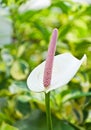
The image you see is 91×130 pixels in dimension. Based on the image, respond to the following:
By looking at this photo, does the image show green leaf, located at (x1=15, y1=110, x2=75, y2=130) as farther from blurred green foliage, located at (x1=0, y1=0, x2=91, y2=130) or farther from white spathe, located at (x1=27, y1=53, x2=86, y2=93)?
white spathe, located at (x1=27, y1=53, x2=86, y2=93)

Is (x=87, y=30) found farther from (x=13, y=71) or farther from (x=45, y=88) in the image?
(x=45, y=88)

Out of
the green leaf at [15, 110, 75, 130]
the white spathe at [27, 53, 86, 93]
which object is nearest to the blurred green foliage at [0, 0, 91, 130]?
the green leaf at [15, 110, 75, 130]

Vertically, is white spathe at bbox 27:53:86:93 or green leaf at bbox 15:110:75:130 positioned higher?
white spathe at bbox 27:53:86:93

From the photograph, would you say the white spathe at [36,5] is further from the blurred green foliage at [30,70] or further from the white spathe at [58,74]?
the white spathe at [58,74]

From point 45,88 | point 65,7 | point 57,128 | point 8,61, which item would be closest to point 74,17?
point 65,7

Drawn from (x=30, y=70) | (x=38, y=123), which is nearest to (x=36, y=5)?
(x=30, y=70)

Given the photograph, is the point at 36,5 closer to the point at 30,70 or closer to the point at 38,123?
the point at 30,70
